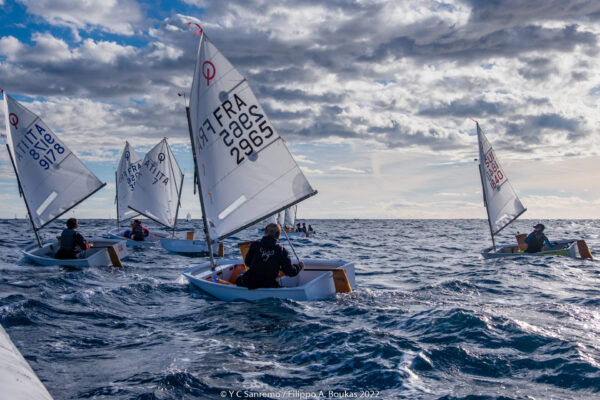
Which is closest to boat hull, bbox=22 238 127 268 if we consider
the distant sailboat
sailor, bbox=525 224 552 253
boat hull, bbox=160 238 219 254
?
boat hull, bbox=160 238 219 254

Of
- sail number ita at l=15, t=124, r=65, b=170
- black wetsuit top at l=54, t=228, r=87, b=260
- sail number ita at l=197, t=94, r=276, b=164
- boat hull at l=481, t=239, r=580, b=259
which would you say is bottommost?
boat hull at l=481, t=239, r=580, b=259

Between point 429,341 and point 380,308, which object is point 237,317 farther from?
point 429,341

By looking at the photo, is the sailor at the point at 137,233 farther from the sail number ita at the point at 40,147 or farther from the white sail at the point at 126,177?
the sail number ita at the point at 40,147

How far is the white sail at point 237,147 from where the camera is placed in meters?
11.1

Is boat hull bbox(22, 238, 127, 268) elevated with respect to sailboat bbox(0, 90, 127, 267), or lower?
lower

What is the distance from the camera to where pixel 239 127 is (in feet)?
36.8

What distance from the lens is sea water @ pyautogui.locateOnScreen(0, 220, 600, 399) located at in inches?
212

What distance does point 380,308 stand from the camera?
9430 millimetres

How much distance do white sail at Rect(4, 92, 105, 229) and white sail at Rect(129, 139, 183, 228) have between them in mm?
7438

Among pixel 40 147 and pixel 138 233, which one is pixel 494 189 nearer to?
pixel 138 233

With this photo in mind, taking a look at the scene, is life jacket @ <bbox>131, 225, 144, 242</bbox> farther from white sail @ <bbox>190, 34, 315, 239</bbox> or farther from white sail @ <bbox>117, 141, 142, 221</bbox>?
white sail @ <bbox>190, 34, 315, 239</bbox>

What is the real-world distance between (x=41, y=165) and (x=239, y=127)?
1121cm

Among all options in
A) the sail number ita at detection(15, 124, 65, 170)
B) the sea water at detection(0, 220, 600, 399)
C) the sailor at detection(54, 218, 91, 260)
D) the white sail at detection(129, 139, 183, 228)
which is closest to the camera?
the sea water at detection(0, 220, 600, 399)

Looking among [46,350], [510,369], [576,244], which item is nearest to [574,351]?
[510,369]
